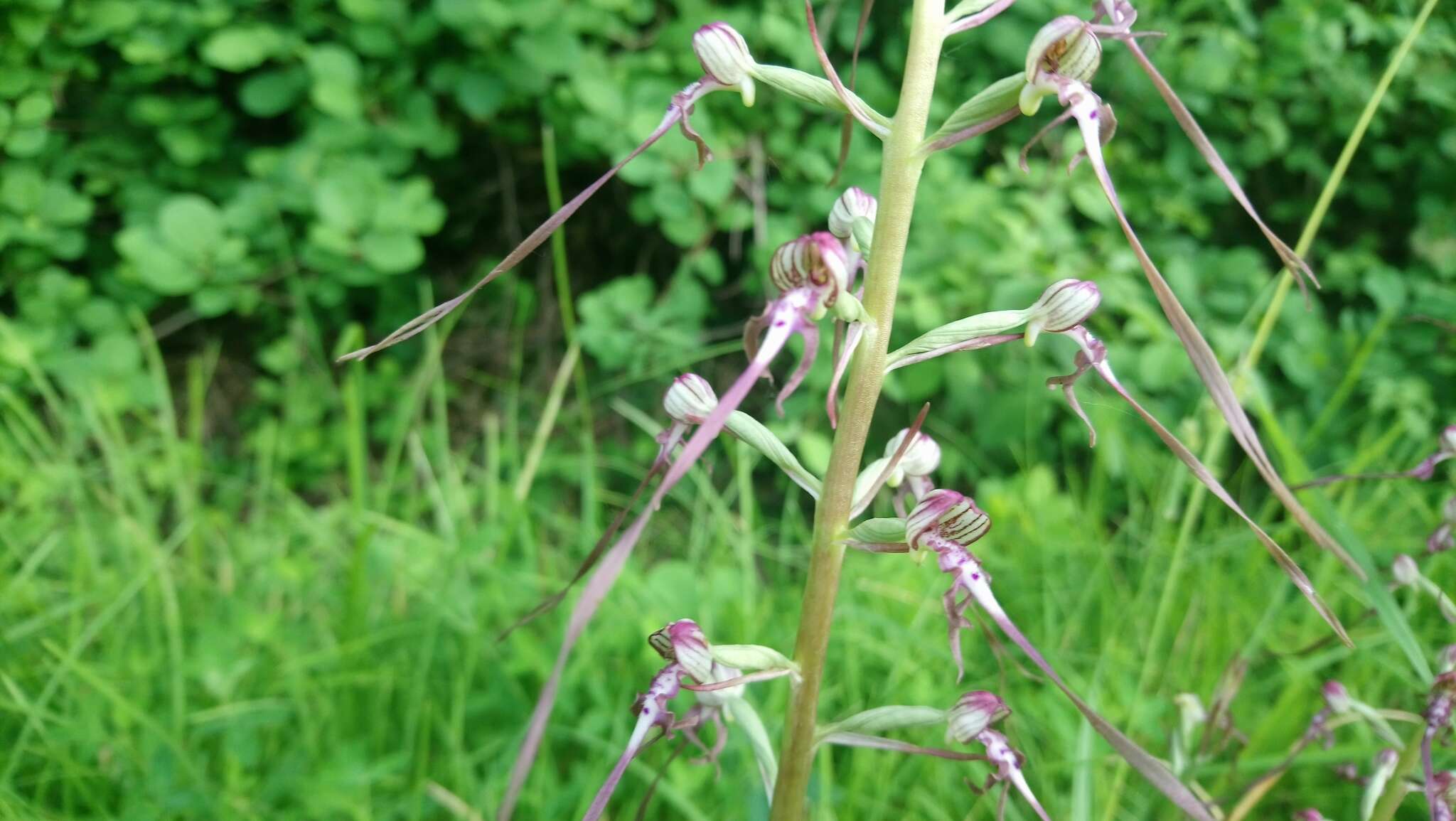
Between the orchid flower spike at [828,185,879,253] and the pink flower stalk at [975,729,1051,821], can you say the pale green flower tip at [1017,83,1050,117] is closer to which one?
the orchid flower spike at [828,185,879,253]

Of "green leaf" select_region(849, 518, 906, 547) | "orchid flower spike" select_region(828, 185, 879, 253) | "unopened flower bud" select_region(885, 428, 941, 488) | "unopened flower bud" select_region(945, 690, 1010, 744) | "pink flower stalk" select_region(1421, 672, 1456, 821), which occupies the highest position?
"orchid flower spike" select_region(828, 185, 879, 253)

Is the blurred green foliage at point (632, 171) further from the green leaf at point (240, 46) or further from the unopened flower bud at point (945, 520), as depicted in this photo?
the unopened flower bud at point (945, 520)

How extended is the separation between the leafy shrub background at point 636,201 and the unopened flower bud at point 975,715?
1.33 metres

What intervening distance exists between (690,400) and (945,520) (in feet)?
Result: 0.65

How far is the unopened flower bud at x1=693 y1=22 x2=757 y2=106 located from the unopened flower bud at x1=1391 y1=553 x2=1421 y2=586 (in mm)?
695

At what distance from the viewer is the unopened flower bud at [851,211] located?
737mm

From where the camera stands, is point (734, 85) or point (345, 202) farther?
point (345, 202)

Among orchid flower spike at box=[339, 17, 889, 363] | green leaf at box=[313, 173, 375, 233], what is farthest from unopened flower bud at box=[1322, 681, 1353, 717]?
green leaf at box=[313, 173, 375, 233]

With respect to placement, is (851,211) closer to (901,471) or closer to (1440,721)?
(901,471)

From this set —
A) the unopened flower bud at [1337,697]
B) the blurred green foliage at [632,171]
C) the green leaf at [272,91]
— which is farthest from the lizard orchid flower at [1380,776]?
the green leaf at [272,91]

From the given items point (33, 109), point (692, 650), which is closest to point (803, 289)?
point (692, 650)

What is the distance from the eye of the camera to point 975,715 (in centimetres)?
70

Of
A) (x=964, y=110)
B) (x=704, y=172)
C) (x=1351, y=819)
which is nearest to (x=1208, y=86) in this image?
(x=704, y=172)

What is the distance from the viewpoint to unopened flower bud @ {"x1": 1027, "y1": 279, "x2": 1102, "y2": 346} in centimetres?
66
